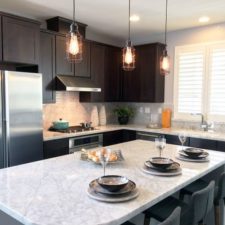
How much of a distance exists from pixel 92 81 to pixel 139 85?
0.96 metres

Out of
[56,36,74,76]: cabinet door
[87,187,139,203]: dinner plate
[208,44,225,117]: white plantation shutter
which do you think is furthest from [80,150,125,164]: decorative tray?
[208,44,225,117]: white plantation shutter

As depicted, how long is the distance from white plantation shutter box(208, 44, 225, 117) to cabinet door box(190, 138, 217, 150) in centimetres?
72

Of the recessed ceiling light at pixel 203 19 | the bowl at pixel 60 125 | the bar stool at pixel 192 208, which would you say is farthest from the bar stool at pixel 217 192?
the recessed ceiling light at pixel 203 19

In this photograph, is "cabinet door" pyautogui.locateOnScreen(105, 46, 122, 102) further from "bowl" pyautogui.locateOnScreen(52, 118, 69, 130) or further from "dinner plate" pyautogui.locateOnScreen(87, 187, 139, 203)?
"dinner plate" pyautogui.locateOnScreen(87, 187, 139, 203)

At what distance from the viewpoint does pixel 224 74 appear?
4.01 m

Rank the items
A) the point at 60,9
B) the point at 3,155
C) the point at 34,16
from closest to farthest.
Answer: the point at 3,155 < the point at 60,9 < the point at 34,16

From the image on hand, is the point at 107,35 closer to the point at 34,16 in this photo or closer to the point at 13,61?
the point at 34,16

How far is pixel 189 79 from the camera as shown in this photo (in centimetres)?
443

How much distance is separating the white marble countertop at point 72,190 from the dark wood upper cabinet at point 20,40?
164 cm

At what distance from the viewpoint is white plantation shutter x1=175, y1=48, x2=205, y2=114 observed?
4.31 meters

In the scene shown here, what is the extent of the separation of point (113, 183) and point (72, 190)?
0.26m

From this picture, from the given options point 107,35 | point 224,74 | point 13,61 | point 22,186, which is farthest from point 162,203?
point 107,35

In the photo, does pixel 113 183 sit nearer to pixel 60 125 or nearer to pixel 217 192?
pixel 217 192

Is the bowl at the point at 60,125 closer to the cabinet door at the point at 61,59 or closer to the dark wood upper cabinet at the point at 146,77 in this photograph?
the cabinet door at the point at 61,59
